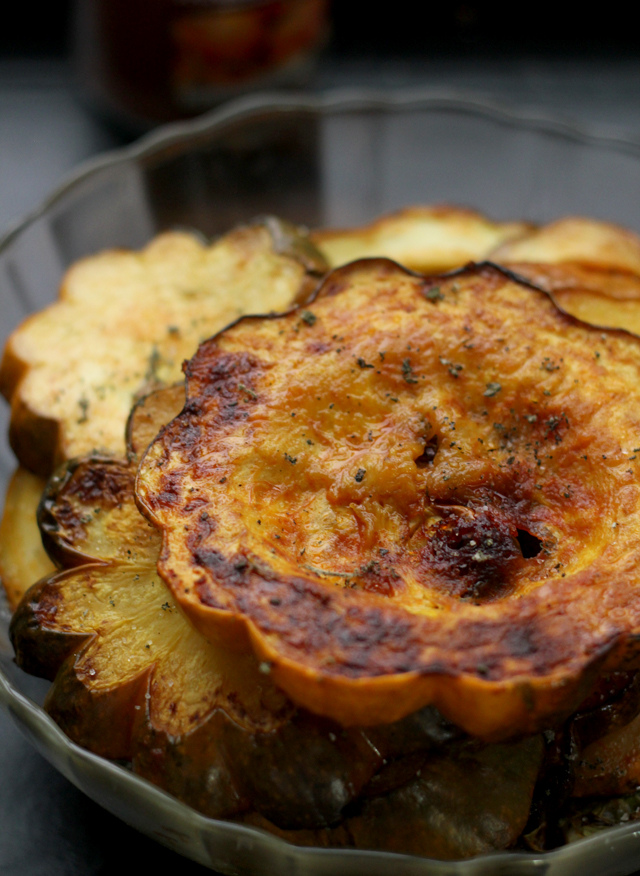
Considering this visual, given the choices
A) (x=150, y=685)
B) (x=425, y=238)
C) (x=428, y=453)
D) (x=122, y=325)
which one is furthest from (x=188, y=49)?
(x=150, y=685)

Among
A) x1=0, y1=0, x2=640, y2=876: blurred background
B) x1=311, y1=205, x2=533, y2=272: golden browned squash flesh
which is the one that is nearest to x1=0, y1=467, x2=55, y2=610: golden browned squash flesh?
x1=311, y1=205, x2=533, y2=272: golden browned squash flesh

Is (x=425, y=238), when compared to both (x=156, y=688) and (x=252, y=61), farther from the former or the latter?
(x=156, y=688)

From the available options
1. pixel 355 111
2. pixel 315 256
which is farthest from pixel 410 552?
pixel 355 111

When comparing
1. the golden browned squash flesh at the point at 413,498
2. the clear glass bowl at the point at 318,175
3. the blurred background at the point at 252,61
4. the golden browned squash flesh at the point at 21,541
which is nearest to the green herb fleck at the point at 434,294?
the golden browned squash flesh at the point at 413,498

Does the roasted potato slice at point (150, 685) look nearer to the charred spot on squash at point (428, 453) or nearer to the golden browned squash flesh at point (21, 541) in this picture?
the golden browned squash flesh at point (21, 541)

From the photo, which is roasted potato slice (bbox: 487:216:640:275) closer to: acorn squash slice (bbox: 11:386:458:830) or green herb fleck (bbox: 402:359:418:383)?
green herb fleck (bbox: 402:359:418:383)

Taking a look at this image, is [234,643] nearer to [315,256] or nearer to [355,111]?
[315,256]
